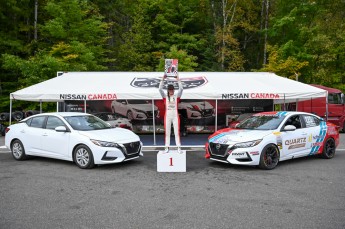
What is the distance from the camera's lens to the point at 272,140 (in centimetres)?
924

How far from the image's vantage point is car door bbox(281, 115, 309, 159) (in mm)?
9703

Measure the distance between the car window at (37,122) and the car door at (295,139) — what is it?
279 inches

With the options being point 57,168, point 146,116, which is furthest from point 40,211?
point 146,116

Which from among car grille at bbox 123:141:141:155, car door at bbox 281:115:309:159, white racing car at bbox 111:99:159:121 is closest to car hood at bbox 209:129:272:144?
car door at bbox 281:115:309:159

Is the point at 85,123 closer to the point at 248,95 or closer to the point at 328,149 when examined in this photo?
the point at 248,95

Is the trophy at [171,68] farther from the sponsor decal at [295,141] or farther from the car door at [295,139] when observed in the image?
the sponsor decal at [295,141]

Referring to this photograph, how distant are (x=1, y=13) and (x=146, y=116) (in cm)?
1770

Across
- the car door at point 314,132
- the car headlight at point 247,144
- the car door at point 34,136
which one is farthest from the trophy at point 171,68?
the car door at point 314,132

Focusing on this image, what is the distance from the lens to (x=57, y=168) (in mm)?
9523

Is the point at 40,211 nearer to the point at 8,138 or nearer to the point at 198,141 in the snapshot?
the point at 8,138

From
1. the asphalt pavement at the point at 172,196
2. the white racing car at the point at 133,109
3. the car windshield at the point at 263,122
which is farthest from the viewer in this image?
the white racing car at the point at 133,109

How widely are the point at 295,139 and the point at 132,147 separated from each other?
4688 mm

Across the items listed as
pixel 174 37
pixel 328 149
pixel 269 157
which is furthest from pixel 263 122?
pixel 174 37

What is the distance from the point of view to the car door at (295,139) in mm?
9703
